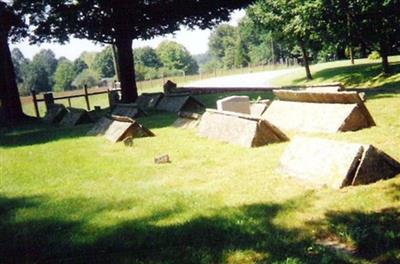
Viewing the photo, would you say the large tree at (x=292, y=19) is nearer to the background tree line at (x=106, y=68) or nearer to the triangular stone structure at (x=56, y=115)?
the triangular stone structure at (x=56, y=115)

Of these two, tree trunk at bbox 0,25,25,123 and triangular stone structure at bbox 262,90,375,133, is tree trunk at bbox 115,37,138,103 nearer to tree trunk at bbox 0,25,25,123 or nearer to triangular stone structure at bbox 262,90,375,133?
tree trunk at bbox 0,25,25,123

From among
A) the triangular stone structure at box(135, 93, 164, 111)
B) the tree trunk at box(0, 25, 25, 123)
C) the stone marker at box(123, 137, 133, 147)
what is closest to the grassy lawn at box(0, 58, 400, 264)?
the stone marker at box(123, 137, 133, 147)

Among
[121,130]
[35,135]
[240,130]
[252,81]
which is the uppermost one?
[240,130]

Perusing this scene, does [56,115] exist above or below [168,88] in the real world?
below

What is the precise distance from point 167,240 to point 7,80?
23.6 metres

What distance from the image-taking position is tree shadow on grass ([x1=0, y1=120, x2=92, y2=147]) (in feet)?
57.3

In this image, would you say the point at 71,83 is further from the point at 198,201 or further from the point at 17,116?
the point at 198,201

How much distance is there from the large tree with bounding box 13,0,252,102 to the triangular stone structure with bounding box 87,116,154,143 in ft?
36.5

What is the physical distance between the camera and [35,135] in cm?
1945

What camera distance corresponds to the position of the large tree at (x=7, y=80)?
85.9 feet

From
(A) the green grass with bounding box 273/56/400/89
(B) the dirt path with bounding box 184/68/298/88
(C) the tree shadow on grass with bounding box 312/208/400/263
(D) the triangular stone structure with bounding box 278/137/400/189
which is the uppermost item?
(D) the triangular stone structure with bounding box 278/137/400/189

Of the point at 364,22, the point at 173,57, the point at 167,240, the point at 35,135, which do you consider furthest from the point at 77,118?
the point at 173,57

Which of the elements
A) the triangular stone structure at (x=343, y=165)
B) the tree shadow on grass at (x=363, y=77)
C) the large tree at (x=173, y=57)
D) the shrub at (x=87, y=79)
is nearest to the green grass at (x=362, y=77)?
the tree shadow on grass at (x=363, y=77)

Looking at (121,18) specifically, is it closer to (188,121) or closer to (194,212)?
(188,121)
